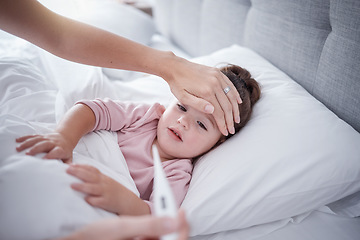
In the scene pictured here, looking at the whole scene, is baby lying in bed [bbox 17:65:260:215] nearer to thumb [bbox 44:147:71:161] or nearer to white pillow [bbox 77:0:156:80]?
thumb [bbox 44:147:71:161]

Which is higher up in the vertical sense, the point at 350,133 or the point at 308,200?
the point at 350,133

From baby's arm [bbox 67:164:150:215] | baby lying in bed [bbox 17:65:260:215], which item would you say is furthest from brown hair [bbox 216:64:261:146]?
baby's arm [bbox 67:164:150:215]

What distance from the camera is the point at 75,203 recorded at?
56cm

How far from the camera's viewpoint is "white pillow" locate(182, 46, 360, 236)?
2.48 ft

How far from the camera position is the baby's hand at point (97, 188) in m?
0.61

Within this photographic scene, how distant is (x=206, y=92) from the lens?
0.83m

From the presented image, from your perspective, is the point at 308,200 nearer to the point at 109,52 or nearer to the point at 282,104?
Result: the point at 282,104

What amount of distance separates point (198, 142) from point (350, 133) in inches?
18.7

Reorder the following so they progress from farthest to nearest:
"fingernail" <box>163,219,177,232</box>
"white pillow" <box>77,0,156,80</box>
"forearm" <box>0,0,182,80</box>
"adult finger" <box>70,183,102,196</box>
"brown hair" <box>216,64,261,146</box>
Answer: "white pillow" <box>77,0,156,80</box>, "brown hair" <box>216,64,261,146</box>, "forearm" <box>0,0,182,80</box>, "adult finger" <box>70,183,102,196</box>, "fingernail" <box>163,219,177,232</box>

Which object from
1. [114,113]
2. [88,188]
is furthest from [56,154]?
[114,113]

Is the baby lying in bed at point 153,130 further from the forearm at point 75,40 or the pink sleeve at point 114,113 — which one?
the forearm at point 75,40

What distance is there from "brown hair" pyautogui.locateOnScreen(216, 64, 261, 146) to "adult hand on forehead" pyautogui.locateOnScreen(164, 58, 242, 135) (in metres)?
0.09

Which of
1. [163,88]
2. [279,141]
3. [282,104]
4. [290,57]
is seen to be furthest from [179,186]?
[290,57]

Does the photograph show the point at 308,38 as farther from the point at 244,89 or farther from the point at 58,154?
the point at 58,154
